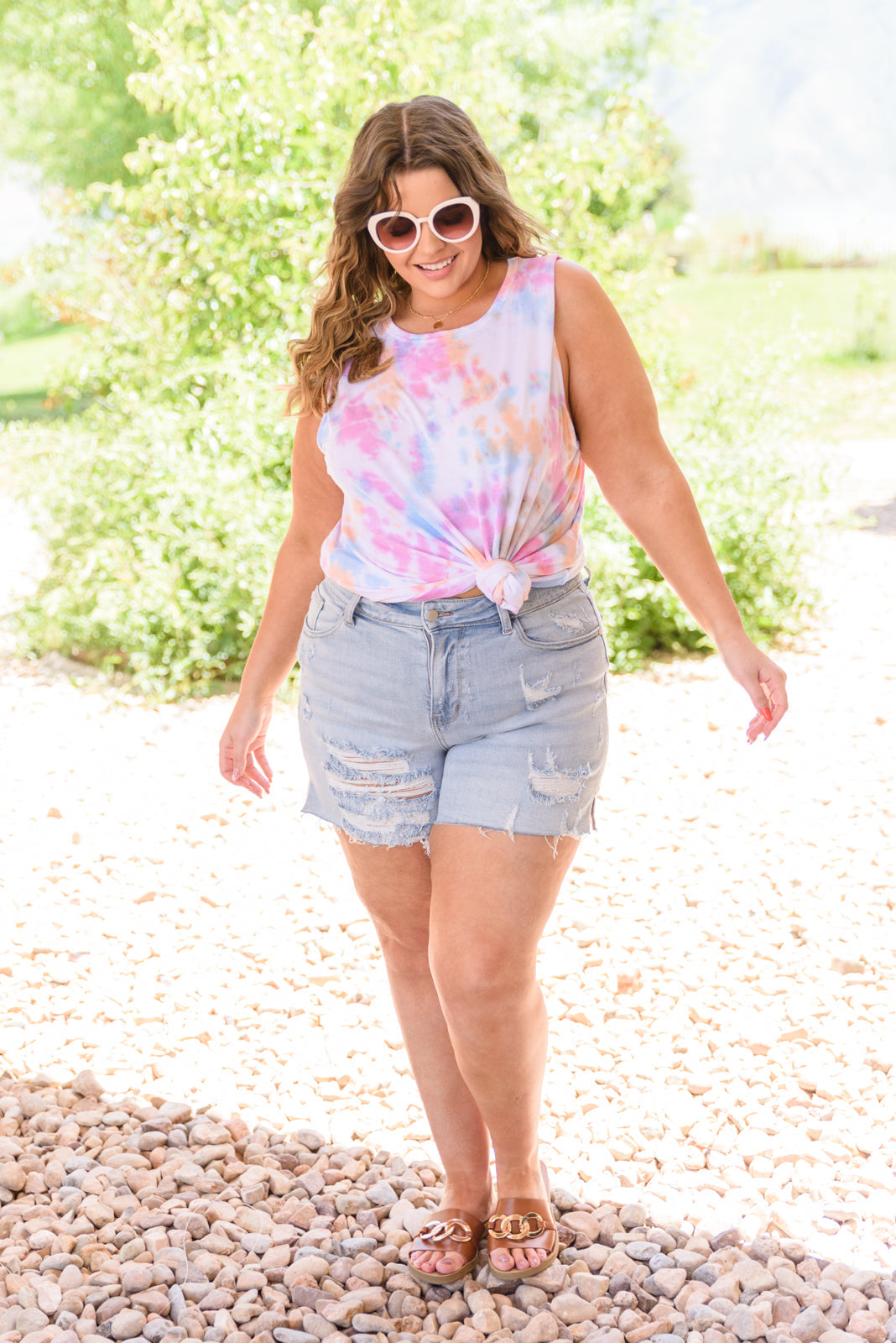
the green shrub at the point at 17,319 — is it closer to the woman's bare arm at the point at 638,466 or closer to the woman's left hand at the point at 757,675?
the woman's bare arm at the point at 638,466

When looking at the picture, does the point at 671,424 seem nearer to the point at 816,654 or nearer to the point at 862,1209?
the point at 816,654

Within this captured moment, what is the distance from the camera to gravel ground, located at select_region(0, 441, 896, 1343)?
1983 millimetres

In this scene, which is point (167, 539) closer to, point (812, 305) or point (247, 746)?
point (247, 746)

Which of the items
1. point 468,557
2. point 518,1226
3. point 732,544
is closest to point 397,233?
point 468,557

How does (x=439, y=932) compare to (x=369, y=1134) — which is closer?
(x=439, y=932)

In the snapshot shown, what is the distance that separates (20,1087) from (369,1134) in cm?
80

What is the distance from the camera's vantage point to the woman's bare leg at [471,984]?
1.65m

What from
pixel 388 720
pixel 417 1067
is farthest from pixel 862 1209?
pixel 388 720

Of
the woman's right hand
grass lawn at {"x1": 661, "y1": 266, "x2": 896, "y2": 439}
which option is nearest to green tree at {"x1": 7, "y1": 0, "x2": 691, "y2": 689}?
grass lawn at {"x1": 661, "y1": 266, "x2": 896, "y2": 439}

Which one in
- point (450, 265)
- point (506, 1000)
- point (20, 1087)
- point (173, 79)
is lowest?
point (20, 1087)

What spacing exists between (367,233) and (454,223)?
0.18m

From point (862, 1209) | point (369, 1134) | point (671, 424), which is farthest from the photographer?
point (671, 424)

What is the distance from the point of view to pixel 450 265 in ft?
5.47

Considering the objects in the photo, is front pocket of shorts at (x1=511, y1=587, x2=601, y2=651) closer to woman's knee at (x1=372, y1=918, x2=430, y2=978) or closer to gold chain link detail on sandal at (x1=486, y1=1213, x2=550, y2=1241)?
woman's knee at (x1=372, y1=918, x2=430, y2=978)
